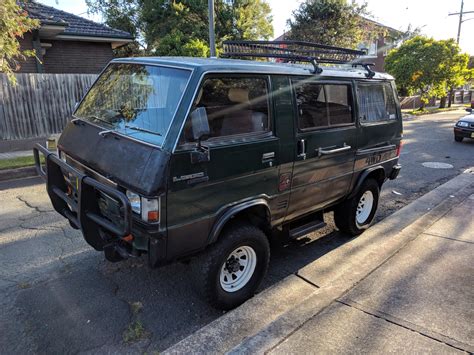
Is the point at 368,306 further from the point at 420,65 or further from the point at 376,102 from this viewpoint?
the point at 420,65

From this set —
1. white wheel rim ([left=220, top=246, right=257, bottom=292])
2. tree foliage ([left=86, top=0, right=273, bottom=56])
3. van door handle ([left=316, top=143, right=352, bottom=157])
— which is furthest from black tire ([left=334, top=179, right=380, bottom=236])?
tree foliage ([left=86, top=0, right=273, bottom=56])

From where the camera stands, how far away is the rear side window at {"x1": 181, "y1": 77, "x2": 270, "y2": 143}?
9.48 ft

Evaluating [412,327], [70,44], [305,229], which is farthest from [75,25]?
[412,327]

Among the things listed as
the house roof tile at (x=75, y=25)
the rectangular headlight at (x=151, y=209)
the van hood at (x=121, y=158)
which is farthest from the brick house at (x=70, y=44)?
the rectangular headlight at (x=151, y=209)

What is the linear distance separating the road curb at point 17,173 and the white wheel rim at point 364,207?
261 inches

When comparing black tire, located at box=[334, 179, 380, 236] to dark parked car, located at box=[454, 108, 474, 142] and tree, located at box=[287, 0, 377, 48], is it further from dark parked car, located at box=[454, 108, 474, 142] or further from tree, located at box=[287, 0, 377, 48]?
tree, located at box=[287, 0, 377, 48]

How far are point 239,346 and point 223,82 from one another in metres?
2.03

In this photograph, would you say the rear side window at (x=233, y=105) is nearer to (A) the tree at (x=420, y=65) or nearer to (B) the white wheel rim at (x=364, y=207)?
(B) the white wheel rim at (x=364, y=207)

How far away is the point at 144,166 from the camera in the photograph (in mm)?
2617

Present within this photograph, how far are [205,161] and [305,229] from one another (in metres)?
1.77

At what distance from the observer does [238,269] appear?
11.1 feet

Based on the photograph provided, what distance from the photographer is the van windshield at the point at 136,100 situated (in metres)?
2.83

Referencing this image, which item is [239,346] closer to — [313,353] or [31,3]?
[313,353]

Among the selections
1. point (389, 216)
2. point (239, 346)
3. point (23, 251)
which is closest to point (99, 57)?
point (23, 251)
